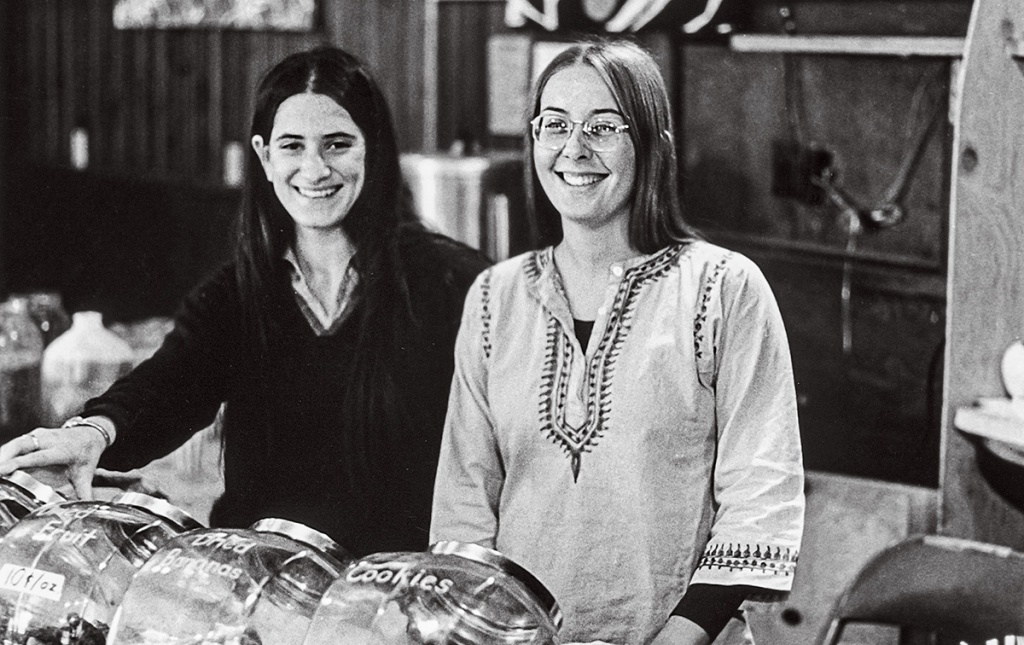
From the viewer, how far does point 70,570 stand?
4.09 feet

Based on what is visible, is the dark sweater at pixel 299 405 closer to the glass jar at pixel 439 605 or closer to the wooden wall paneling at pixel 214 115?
the wooden wall paneling at pixel 214 115

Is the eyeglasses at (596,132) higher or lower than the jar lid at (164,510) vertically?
higher

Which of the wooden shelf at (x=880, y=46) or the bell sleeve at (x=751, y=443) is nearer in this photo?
the bell sleeve at (x=751, y=443)

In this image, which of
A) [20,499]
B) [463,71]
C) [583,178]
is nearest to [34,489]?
[20,499]

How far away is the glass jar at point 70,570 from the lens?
124 cm

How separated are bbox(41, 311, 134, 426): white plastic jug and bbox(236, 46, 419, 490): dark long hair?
256 mm

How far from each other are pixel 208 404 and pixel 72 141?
57cm

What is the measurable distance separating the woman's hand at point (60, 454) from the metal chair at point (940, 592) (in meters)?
1.06

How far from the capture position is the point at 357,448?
71.1 inches

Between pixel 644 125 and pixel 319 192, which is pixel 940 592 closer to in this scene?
pixel 644 125

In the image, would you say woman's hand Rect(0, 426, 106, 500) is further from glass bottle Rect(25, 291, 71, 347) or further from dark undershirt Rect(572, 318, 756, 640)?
dark undershirt Rect(572, 318, 756, 640)

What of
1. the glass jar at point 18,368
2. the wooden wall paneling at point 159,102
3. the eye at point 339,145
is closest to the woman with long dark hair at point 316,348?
the eye at point 339,145

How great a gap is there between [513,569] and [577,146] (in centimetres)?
58

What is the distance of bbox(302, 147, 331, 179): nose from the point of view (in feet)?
5.67
